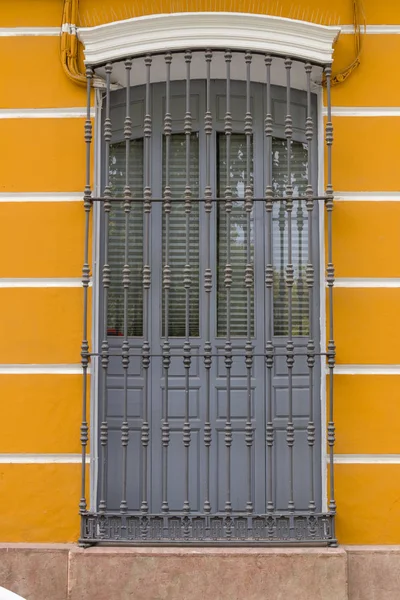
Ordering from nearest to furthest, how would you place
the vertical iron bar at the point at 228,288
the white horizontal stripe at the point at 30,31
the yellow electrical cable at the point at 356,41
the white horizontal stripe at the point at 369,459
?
1. the vertical iron bar at the point at 228,288
2. the white horizontal stripe at the point at 369,459
3. the yellow electrical cable at the point at 356,41
4. the white horizontal stripe at the point at 30,31

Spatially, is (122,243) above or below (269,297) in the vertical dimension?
above

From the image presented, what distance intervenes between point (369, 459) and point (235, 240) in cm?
166

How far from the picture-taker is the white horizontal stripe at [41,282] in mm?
4613

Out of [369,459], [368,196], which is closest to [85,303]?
[368,196]

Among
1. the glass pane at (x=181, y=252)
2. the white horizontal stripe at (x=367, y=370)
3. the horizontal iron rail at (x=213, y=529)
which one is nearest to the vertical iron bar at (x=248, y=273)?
the horizontal iron rail at (x=213, y=529)

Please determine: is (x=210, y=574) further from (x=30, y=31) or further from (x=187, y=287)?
(x=30, y=31)

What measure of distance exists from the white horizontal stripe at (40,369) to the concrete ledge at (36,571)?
1086mm

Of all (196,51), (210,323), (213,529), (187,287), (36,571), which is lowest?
(36,571)

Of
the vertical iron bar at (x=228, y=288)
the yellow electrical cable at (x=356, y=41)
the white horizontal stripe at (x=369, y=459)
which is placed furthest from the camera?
the yellow electrical cable at (x=356, y=41)

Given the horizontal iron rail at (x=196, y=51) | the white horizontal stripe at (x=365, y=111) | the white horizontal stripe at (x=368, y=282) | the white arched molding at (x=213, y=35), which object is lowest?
the white horizontal stripe at (x=368, y=282)

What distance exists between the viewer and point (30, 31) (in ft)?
15.5

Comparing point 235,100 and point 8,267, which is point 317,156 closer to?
point 235,100

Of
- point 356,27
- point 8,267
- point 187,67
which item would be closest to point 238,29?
point 187,67

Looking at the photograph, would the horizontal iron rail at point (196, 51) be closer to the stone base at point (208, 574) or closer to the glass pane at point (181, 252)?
the glass pane at point (181, 252)
